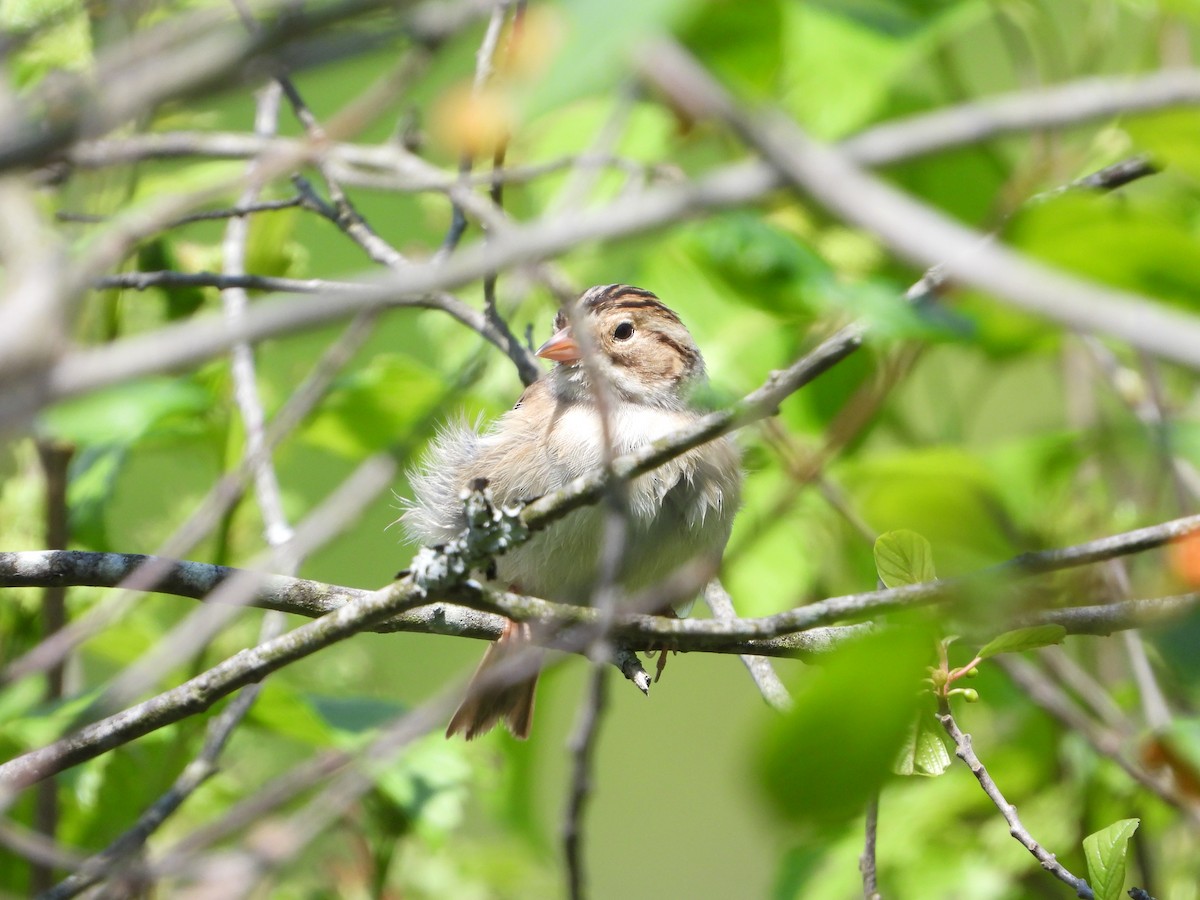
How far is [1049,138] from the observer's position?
1905mm

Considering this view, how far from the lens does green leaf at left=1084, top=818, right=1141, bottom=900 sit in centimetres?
191

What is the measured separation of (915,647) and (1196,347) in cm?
31

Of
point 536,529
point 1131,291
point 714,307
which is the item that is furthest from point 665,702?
point 1131,291

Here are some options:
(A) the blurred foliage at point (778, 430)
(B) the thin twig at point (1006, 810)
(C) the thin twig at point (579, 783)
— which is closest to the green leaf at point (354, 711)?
(A) the blurred foliage at point (778, 430)

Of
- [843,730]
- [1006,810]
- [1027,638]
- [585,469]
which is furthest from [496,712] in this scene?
[843,730]

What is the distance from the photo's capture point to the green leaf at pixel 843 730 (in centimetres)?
98

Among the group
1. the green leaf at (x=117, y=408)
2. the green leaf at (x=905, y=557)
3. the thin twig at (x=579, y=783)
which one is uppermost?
the green leaf at (x=117, y=408)

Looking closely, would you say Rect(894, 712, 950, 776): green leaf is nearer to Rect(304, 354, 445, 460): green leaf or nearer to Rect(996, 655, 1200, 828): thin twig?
Rect(996, 655, 1200, 828): thin twig

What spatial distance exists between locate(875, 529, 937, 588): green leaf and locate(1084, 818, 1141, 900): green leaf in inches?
20.1

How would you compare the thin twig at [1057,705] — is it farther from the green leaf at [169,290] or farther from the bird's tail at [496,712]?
the green leaf at [169,290]

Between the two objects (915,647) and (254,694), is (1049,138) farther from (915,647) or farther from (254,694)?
(254,694)

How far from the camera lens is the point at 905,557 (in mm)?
1855

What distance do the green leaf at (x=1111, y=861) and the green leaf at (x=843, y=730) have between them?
3.74ft

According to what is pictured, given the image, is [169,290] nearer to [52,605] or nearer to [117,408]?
[52,605]
